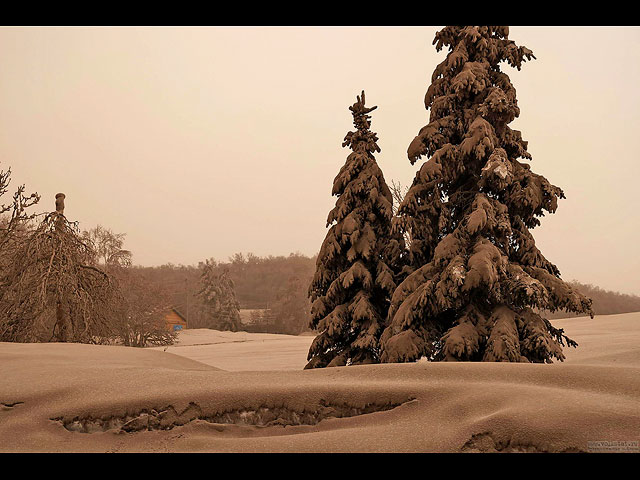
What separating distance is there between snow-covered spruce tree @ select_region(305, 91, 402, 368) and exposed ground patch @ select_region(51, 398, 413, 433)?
6472 mm

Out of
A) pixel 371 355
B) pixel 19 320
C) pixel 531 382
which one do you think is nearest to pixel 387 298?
pixel 371 355

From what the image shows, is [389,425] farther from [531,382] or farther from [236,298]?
[236,298]

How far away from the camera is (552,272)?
31.0 ft

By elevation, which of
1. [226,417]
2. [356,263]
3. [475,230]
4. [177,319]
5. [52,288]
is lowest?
[177,319]

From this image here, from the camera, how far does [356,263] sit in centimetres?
1076

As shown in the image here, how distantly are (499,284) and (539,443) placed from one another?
18.7ft

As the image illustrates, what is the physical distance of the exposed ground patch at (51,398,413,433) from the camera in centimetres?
384

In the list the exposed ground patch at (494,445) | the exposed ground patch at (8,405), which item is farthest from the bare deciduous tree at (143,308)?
the exposed ground patch at (494,445)

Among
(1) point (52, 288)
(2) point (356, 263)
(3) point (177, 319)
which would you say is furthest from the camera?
(3) point (177, 319)

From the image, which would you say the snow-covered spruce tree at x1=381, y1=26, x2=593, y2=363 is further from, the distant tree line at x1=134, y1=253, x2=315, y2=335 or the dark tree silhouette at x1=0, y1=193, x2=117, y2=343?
the distant tree line at x1=134, y1=253, x2=315, y2=335

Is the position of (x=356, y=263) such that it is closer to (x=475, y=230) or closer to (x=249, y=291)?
(x=475, y=230)

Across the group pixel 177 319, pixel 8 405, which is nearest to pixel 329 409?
pixel 8 405

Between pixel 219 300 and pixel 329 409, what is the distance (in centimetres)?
3502

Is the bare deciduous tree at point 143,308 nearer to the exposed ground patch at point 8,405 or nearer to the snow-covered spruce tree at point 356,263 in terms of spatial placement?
the snow-covered spruce tree at point 356,263
